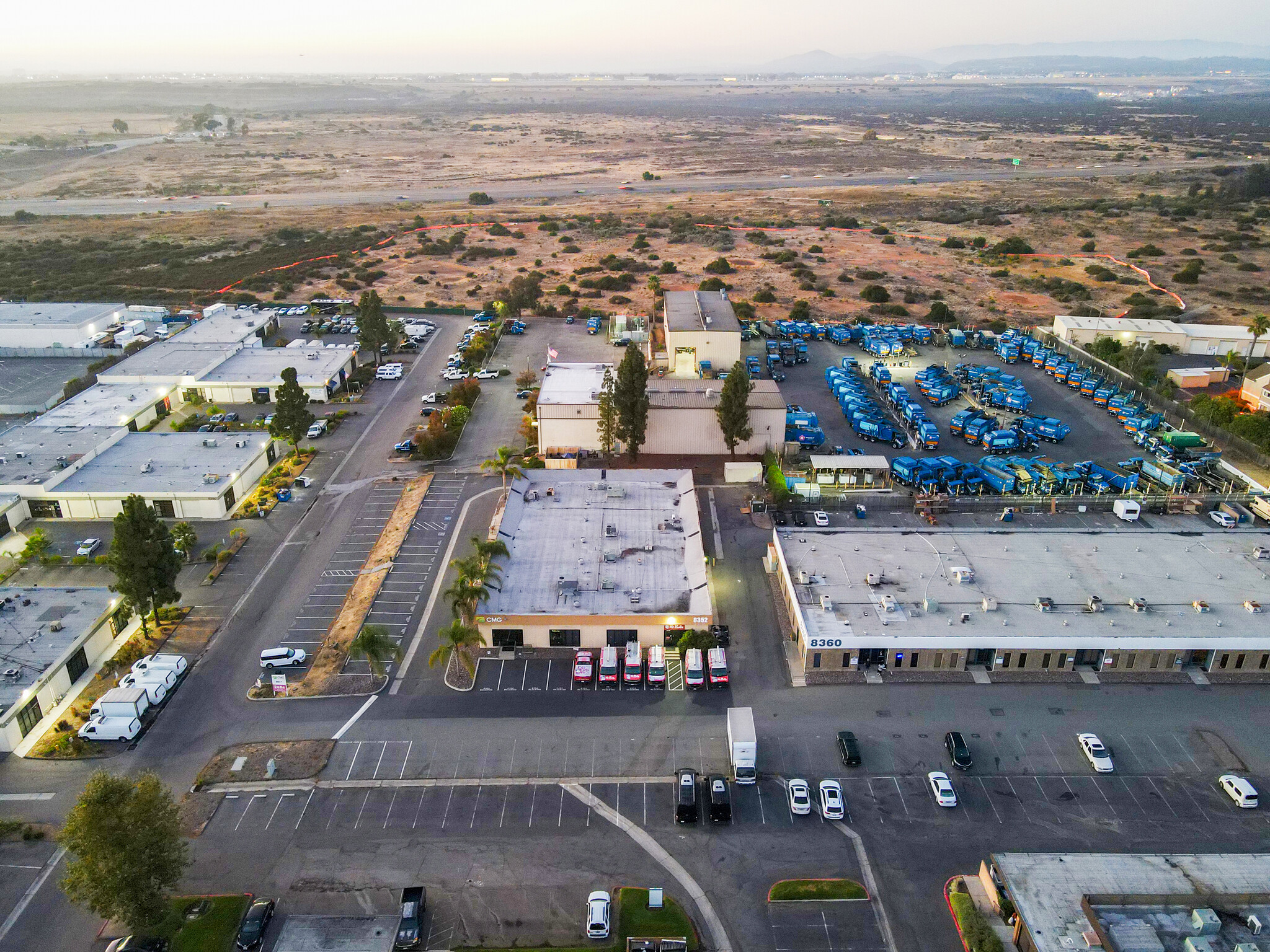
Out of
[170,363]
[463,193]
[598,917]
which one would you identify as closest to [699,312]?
[170,363]

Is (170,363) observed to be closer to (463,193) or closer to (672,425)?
(672,425)

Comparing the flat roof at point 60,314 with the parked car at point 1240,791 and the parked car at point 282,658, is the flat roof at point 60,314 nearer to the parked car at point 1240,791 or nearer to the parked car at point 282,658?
the parked car at point 282,658

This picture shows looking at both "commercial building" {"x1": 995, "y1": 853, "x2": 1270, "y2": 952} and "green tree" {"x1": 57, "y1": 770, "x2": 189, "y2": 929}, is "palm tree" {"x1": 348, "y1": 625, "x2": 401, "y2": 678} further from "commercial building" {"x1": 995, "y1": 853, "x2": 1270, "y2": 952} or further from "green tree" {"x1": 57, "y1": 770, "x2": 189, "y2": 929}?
"commercial building" {"x1": 995, "y1": 853, "x2": 1270, "y2": 952}

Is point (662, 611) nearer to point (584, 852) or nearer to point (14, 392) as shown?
point (584, 852)

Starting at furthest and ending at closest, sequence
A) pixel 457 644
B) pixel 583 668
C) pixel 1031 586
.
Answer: pixel 1031 586 → pixel 583 668 → pixel 457 644

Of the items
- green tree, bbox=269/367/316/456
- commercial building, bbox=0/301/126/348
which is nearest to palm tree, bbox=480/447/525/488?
green tree, bbox=269/367/316/456

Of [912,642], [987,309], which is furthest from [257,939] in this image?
[987,309]

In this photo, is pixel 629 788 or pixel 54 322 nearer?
pixel 629 788
